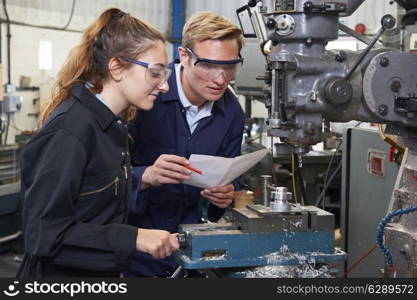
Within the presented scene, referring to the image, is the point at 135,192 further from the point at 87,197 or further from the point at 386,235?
the point at 386,235

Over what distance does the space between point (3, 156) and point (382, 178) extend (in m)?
2.44

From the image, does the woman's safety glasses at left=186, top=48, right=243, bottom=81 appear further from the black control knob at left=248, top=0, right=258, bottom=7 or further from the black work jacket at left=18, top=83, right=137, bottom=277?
the black work jacket at left=18, top=83, right=137, bottom=277

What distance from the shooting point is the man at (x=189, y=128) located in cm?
151

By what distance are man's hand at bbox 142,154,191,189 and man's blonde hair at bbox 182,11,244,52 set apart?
13.4 inches

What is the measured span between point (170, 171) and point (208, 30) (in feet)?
1.32

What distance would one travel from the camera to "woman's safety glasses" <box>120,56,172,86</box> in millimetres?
1177

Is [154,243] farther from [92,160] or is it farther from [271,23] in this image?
[271,23]

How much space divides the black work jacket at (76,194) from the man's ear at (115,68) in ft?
0.23

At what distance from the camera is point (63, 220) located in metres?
1.03

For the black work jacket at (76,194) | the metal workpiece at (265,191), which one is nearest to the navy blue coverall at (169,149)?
the metal workpiece at (265,191)

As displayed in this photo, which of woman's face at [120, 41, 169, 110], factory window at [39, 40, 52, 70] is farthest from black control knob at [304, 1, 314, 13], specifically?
factory window at [39, 40, 52, 70]

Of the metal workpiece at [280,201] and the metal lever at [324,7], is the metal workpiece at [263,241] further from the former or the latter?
the metal lever at [324,7]

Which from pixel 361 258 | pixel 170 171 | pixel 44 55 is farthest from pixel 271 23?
pixel 44 55

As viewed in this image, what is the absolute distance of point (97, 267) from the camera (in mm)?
1077
